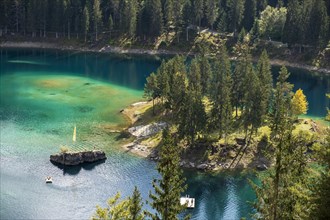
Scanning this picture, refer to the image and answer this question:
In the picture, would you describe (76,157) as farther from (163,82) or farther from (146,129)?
(163,82)

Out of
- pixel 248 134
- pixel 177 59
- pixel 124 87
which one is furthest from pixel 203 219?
pixel 124 87

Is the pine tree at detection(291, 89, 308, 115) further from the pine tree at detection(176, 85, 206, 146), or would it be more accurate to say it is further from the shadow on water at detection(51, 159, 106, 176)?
the shadow on water at detection(51, 159, 106, 176)

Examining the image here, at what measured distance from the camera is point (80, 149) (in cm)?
11069

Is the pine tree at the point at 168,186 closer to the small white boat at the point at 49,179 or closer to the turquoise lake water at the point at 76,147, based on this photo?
the turquoise lake water at the point at 76,147

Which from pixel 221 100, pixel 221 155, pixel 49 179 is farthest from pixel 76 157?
pixel 221 100

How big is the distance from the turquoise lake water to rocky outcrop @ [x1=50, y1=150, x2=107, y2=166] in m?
1.91

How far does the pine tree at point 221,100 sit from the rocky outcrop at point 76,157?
94.3ft

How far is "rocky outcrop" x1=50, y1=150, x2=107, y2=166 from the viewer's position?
4090 inches

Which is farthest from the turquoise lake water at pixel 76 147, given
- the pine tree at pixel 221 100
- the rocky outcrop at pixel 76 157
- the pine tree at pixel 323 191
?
the pine tree at pixel 323 191

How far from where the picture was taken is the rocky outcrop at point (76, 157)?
10388 centimetres

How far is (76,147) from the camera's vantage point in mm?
112062

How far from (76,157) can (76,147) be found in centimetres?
800

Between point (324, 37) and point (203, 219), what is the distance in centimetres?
13503

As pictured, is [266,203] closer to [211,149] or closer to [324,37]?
[211,149]
